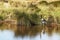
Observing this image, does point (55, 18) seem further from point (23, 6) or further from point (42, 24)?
point (23, 6)

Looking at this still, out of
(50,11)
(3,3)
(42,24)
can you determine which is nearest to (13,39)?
(42,24)

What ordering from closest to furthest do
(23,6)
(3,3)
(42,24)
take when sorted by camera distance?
(42,24) → (23,6) → (3,3)

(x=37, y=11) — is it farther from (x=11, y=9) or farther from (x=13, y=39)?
(x=13, y=39)

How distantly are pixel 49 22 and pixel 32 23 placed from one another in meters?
1.34

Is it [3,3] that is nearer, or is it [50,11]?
[50,11]

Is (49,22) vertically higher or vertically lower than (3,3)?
lower

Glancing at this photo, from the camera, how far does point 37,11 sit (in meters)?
20.6

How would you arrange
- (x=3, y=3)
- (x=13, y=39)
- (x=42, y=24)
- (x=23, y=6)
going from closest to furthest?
(x=13, y=39), (x=42, y=24), (x=23, y=6), (x=3, y=3)

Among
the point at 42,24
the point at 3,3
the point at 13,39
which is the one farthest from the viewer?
the point at 3,3

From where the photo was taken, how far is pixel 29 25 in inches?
786

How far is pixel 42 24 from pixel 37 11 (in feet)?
4.52

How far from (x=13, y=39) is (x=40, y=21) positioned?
683 centimetres

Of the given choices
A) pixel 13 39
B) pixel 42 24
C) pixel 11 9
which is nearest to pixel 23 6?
pixel 11 9

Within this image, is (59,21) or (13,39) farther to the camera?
(59,21)
